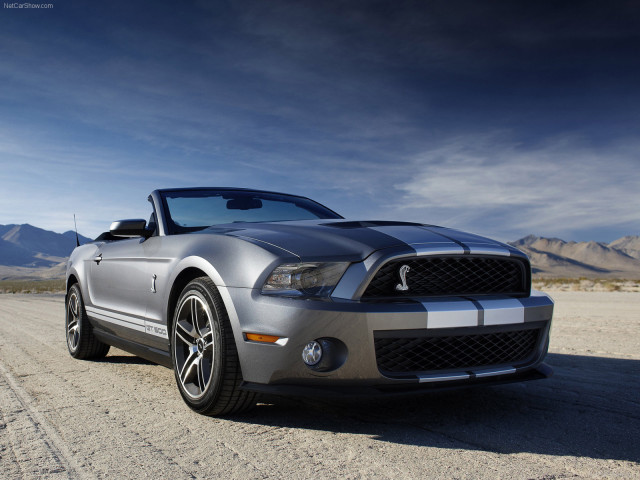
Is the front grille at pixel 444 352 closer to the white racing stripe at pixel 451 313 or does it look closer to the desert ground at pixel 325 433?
the white racing stripe at pixel 451 313

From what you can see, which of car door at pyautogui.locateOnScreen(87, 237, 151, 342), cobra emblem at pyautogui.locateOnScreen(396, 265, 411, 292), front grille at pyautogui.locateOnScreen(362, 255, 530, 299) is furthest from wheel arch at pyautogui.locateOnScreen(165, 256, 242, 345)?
cobra emblem at pyautogui.locateOnScreen(396, 265, 411, 292)

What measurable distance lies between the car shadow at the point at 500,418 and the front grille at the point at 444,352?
0.32m

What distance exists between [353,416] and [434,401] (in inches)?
25.1

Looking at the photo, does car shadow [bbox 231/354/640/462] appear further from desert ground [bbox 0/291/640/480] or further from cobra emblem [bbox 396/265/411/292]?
cobra emblem [bbox 396/265/411/292]

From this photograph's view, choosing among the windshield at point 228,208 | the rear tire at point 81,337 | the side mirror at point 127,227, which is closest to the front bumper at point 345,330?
the windshield at point 228,208

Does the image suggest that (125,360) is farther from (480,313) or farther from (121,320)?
(480,313)

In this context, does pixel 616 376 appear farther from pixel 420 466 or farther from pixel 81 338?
pixel 81 338

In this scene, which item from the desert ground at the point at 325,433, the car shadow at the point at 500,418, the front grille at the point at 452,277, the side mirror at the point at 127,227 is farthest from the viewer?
the side mirror at the point at 127,227

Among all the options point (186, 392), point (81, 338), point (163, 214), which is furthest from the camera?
point (81, 338)

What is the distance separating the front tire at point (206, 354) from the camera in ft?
9.93

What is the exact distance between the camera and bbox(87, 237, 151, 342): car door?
4.18 meters

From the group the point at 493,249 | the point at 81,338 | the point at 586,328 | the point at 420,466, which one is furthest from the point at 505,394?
the point at 586,328

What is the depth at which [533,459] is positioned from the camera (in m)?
2.51

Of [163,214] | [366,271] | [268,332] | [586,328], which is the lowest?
[586,328]
